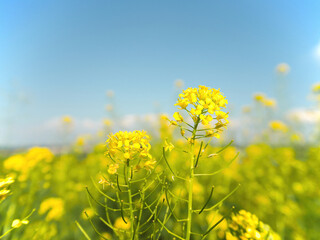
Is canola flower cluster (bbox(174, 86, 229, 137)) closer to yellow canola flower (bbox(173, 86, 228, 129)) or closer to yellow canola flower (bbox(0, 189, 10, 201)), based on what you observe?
yellow canola flower (bbox(173, 86, 228, 129))

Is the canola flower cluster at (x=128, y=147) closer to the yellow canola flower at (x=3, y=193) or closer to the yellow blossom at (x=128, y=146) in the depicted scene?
the yellow blossom at (x=128, y=146)

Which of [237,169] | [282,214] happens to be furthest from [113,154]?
[237,169]

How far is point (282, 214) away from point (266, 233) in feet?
6.95

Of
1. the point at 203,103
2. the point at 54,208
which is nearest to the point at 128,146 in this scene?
the point at 203,103

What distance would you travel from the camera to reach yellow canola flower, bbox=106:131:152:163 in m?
1.24

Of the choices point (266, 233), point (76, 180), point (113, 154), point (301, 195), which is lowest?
point (76, 180)

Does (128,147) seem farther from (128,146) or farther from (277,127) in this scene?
(277,127)

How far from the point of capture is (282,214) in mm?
3080

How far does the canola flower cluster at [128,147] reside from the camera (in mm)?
1235

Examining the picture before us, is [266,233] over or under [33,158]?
over

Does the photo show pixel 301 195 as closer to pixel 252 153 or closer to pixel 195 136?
pixel 252 153

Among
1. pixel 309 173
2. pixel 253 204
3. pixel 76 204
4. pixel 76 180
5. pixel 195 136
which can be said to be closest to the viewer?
pixel 195 136

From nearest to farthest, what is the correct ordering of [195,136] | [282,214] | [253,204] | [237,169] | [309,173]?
1. [195,136]
2. [282,214]
3. [253,204]
4. [309,173]
5. [237,169]

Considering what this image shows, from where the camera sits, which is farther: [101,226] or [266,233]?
[101,226]
